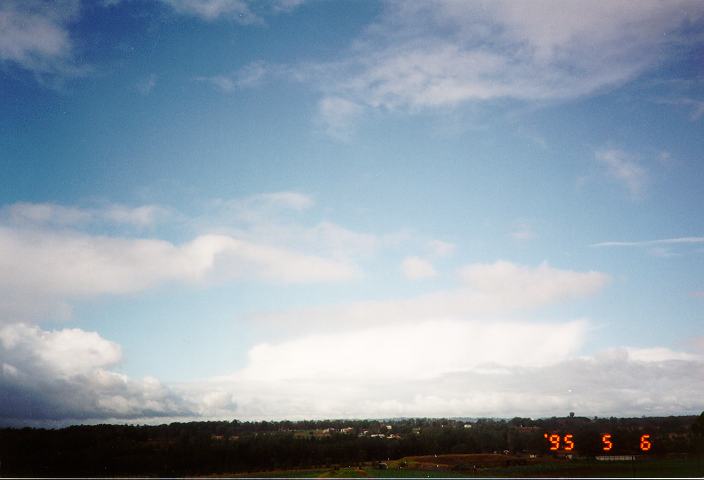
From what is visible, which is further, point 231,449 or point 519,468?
point 231,449

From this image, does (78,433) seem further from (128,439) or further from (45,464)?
(45,464)

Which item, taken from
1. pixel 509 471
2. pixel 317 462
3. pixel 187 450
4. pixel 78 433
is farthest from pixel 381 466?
pixel 78 433

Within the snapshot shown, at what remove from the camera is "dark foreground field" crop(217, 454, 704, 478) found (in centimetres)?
5838

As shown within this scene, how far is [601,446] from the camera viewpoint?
50250 millimetres

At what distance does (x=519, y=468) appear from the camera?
71688 millimetres

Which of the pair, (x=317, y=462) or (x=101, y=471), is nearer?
(x=101, y=471)

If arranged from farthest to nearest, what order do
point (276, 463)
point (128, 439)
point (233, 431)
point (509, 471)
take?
1. point (233, 431)
2. point (128, 439)
3. point (276, 463)
4. point (509, 471)

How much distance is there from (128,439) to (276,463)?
40.5 metres

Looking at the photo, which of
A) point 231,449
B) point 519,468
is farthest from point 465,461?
point 231,449

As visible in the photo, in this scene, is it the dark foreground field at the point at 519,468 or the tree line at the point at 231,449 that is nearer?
the dark foreground field at the point at 519,468

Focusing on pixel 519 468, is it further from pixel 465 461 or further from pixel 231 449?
pixel 231 449

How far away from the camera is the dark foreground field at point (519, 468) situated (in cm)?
5838

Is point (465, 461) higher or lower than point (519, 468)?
lower

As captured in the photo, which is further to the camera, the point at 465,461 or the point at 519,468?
the point at 465,461
